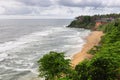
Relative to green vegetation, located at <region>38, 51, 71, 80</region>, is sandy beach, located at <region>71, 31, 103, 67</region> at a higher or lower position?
lower

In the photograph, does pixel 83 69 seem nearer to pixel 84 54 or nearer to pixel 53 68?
pixel 53 68

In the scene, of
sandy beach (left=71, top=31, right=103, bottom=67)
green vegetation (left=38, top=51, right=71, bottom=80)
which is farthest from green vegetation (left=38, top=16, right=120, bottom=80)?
sandy beach (left=71, top=31, right=103, bottom=67)

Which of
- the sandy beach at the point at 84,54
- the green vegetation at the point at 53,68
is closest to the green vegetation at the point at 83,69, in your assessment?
the green vegetation at the point at 53,68

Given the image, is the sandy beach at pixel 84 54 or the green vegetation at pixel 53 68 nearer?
the green vegetation at pixel 53 68

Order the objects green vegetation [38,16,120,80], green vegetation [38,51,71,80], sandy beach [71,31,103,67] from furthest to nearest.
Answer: sandy beach [71,31,103,67], green vegetation [38,51,71,80], green vegetation [38,16,120,80]

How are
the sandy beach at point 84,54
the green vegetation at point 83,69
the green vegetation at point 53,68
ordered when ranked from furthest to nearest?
the sandy beach at point 84,54 → the green vegetation at point 53,68 → the green vegetation at point 83,69

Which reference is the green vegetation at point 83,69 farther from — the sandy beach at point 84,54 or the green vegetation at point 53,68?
the sandy beach at point 84,54

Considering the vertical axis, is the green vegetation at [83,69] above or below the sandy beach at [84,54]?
above

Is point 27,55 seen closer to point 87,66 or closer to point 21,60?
point 21,60

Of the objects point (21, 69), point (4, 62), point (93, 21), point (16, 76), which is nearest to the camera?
point (16, 76)

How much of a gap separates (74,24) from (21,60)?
433 ft

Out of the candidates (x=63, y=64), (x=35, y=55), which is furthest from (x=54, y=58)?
(x=35, y=55)

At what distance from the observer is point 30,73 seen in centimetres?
5112

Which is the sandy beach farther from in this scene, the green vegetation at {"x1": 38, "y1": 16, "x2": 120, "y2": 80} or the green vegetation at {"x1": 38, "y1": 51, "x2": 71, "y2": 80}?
the green vegetation at {"x1": 38, "y1": 16, "x2": 120, "y2": 80}
